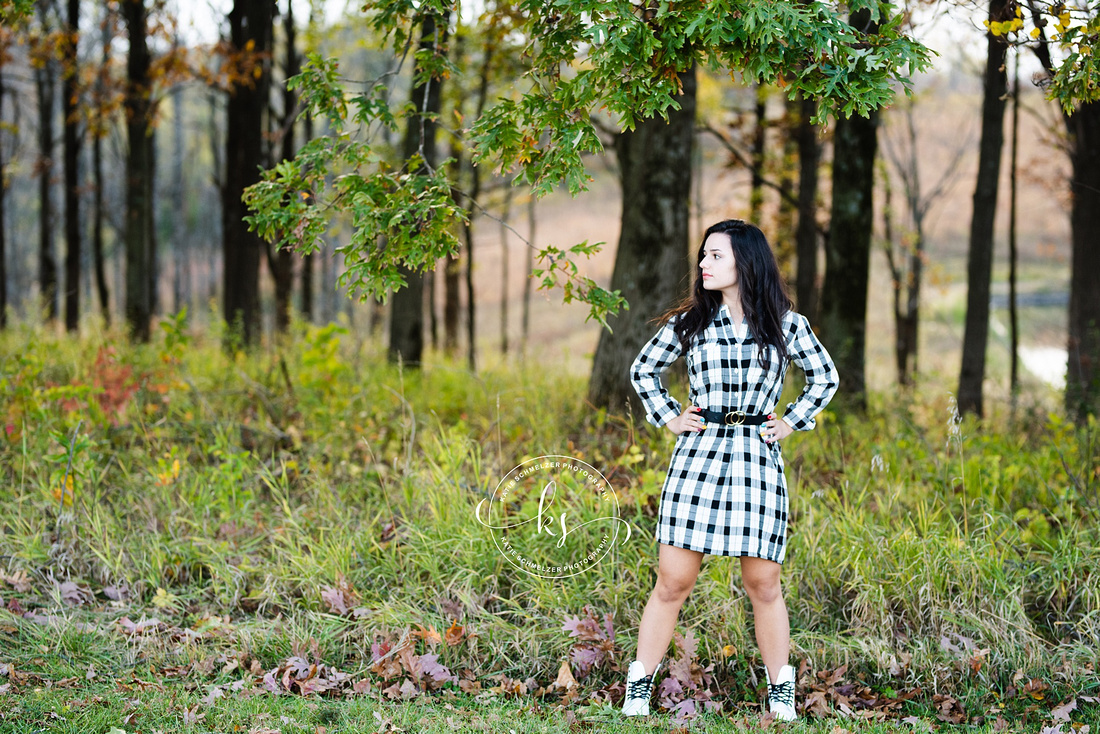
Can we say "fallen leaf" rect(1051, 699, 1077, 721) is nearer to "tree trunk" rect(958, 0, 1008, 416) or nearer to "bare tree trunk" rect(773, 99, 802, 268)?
"tree trunk" rect(958, 0, 1008, 416)

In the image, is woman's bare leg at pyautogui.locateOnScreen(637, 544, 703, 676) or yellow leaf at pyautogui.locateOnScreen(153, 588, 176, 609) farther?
yellow leaf at pyautogui.locateOnScreen(153, 588, 176, 609)

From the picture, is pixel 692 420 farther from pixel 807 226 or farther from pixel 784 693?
pixel 807 226

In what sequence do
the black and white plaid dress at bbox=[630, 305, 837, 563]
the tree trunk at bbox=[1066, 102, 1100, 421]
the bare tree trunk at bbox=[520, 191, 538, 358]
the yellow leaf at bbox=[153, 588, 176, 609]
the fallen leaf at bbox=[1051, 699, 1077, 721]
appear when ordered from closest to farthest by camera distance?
1. the black and white plaid dress at bbox=[630, 305, 837, 563]
2. the fallen leaf at bbox=[1051, 699, 1077, 721]
3. the yellow leaf at bbox=[153, 588, 176, 609]
4. the bare tree trunk at bbox=[520, 191, 538, 358]
5. the tree trunk at bbox=[1066, 102, 1100, 421]

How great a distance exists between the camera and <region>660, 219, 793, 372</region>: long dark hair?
321 cm

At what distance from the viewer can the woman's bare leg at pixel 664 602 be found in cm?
325

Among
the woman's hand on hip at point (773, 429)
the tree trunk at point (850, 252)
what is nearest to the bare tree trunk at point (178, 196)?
the tree trunk at point (850, 252)

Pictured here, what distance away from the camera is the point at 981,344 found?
757 cm

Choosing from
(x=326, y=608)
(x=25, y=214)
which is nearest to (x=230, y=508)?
(x=326, y=608)

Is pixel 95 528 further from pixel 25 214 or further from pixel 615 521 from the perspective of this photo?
pixel 25 214

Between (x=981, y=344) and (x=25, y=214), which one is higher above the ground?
(x=25, y=214)

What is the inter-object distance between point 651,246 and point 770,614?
3.62m

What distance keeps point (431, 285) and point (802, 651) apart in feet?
42.8

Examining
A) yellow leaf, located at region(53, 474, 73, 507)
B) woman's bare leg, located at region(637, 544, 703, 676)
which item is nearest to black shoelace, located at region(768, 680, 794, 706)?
woman's bare leg, located at region(637, 544, 703, 676)

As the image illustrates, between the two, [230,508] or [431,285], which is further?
[431,285]
